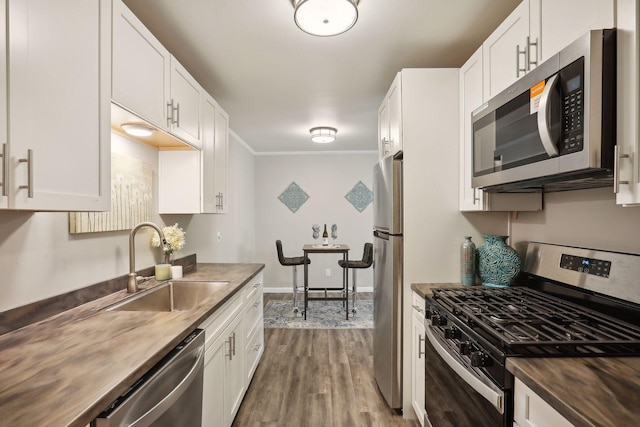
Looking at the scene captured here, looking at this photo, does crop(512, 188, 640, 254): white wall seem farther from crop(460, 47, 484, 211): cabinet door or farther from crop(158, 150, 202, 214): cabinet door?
crop(158, 150, 202, 214): cabinet door

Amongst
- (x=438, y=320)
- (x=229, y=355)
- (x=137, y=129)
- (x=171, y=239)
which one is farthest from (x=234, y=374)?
(x=137, y=129)

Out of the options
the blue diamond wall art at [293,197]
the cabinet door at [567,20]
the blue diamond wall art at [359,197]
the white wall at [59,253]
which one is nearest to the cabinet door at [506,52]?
the cabinet door at [567,20]

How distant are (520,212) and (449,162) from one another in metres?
0.53

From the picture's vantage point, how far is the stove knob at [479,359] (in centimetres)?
114

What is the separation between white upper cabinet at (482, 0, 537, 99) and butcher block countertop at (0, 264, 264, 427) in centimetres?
177

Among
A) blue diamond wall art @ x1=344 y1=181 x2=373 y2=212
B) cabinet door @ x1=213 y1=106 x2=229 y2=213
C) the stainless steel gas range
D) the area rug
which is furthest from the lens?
blue diamond wall art @ x1=344 y1=181 x2=373 y2=212

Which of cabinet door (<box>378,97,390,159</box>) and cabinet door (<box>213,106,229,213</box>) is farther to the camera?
cabinet door (<box>213,106,229,213</box>)

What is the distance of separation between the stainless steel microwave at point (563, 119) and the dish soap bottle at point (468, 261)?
568 millimetres

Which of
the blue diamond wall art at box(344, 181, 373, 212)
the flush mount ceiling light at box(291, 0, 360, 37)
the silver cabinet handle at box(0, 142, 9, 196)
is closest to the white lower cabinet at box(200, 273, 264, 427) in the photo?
the silver cabinet handle at box(0, 142, 9, 196)

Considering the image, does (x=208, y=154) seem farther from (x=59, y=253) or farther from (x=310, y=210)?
(x=310, y=210)

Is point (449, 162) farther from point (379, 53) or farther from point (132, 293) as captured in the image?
point (132, 293)

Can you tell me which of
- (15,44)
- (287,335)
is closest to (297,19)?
(15,44)

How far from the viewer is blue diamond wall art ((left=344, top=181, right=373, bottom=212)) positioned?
18.6 ft

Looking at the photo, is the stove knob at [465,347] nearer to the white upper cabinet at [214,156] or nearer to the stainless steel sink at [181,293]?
the stainless steel sink at [181,293]
